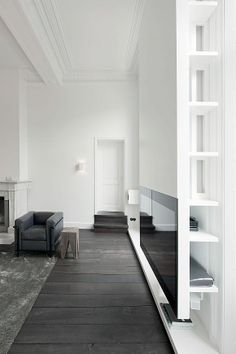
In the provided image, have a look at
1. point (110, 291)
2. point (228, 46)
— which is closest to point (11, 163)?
point (110, 291)

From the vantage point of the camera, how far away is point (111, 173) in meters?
6.33

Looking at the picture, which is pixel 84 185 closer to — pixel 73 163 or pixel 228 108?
pixel 73 163

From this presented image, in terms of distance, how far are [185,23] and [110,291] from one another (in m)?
2.84

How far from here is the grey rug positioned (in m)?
2.17

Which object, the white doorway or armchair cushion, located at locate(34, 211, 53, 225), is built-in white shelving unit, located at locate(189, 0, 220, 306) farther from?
the white doorway

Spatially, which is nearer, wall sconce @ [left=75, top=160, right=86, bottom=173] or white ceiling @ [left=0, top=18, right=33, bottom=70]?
white ceiling @ [left=0, top=18, right=33, bottom=70]

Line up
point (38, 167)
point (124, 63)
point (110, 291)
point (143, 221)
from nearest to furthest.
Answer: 1. point (110, 291)
2. point (143, 221)
3. point (124, 63)
4. point (38, 167)

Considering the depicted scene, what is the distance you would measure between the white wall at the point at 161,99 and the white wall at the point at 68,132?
304 centimetres

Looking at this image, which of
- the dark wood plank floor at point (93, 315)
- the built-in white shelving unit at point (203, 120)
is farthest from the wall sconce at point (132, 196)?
the built-in white shelving unit at point (203, 120)

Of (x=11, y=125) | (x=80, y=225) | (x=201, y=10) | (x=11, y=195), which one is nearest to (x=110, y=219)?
(x=80, y=225)

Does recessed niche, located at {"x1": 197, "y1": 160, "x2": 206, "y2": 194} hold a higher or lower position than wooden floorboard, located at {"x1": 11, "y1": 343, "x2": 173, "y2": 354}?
higher

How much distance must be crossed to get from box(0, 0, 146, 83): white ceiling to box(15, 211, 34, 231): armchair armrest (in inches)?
120

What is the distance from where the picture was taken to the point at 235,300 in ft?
5.68

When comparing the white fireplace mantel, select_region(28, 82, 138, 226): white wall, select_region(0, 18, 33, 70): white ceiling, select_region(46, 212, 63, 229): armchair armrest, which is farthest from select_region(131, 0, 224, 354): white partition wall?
the white fireplace mantel
